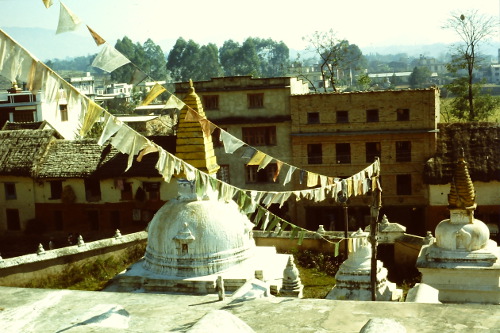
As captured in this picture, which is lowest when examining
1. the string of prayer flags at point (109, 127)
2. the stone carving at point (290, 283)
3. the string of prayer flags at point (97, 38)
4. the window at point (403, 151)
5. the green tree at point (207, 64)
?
the stone carving at point (290, 283)

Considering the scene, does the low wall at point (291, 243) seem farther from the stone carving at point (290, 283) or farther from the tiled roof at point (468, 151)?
the tiled roof at point (468, 151)

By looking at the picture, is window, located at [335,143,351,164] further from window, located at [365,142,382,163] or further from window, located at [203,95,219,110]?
window, located at [203,95,219,110]

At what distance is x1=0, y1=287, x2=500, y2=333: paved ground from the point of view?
7473mm

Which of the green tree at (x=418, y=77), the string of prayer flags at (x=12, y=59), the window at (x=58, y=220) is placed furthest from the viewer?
the green tree at (x=418, y=77)

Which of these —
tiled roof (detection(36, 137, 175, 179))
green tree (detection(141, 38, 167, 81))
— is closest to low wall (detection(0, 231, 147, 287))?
tiled roof (detection(36, 137, 175, 179))

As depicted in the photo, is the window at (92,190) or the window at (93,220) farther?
the window at (93,220)

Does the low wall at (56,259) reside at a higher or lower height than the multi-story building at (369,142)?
lower

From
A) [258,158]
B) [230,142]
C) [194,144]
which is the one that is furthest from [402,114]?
[230,142]

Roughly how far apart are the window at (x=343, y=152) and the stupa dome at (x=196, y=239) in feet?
51.9

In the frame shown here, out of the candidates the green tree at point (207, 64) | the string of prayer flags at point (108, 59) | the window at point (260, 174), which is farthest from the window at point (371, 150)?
the green tree at point (207, 64)

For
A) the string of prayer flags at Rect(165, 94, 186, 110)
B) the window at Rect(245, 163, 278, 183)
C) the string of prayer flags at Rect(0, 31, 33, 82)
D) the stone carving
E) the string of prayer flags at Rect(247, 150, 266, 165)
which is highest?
the string of prayer flags at Rect(0, 31, 33, 82)

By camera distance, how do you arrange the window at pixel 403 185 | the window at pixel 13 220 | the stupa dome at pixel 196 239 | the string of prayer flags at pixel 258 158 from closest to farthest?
the string of prayer flags at pixel 258 158 → the stupa dome at pixel 196 239 → the window at pixel 403 185 → the window at pixel 13 220

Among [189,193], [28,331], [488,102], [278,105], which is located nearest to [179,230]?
[189,193]

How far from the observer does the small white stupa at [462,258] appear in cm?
1916
